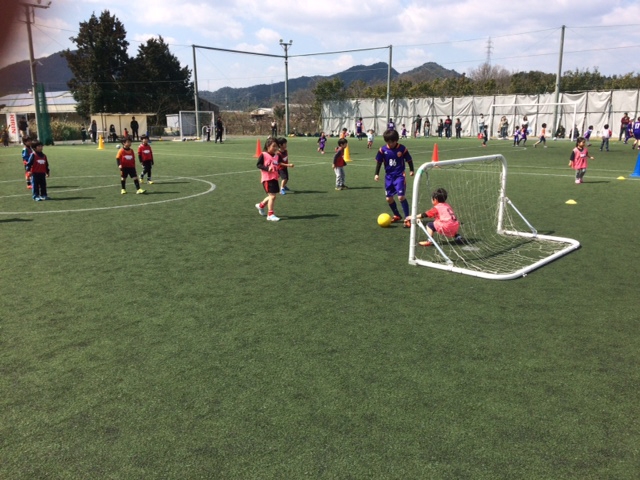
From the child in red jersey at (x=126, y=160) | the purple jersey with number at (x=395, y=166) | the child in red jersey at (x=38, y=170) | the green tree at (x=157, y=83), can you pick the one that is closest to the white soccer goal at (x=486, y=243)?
the purple jersey with number at (x=395, y=166)

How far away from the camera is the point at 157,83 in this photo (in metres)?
66.9

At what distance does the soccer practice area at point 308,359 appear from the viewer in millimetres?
3371

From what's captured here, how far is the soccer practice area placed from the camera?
3371 millimetres

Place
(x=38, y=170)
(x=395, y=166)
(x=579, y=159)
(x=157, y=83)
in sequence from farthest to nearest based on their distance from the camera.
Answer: (x=157, y=83), (x=579, y=159), (x=38, y=170), (x=395, y=166)

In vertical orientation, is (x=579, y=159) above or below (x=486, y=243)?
above

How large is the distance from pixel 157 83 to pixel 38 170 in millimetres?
58208

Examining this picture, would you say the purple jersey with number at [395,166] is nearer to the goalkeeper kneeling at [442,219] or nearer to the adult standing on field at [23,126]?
the goalkeeper kneeling at [442,219]

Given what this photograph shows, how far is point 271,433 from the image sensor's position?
11.8ft

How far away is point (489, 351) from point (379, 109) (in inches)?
2128

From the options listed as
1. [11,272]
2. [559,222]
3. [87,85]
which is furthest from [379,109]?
[11,272]

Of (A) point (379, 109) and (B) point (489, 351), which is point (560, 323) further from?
(A) point (379, 109)

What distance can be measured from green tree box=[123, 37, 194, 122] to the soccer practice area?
2324 inches

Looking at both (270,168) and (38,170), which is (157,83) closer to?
(38,170)

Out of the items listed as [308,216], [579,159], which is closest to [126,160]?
[308,216]
